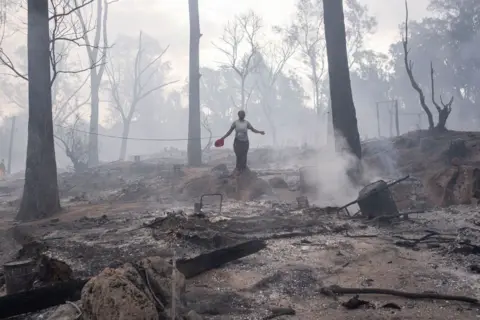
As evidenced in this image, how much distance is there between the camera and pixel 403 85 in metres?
44.7

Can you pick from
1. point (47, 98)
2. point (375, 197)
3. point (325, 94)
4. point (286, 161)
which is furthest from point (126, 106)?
point (375, 197)

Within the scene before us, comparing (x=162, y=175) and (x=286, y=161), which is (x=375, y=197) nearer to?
(x=162, y=175)

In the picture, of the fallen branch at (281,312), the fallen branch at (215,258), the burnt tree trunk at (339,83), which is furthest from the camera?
the burnt tree trunk at (339,83)

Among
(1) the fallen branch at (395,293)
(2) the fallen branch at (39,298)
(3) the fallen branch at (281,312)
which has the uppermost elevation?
(2) the fallen branch at (39,298)

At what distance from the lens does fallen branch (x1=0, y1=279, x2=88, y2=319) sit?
3209 millimetres

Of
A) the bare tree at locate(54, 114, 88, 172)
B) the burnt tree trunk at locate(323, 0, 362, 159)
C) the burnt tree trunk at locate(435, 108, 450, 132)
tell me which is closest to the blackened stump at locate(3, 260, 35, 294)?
the burnt tree trunk at locate(323, 0, 362, 159)

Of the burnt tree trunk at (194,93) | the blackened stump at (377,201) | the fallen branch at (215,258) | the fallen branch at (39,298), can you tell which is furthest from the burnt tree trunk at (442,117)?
the fallen branch at (39,298)

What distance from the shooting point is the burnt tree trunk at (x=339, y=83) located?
11.0 m

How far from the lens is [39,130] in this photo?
9.30 m

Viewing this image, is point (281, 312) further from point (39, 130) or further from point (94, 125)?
point (94, 125)

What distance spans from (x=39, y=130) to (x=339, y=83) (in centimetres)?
800

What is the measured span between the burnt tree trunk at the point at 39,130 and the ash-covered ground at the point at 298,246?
1.72 feet

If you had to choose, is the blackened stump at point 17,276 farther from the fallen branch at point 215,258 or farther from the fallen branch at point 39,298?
the fallen branch at point 215,258

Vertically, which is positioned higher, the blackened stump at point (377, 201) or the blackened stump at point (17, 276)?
the blackened stump at point (377, 201)
